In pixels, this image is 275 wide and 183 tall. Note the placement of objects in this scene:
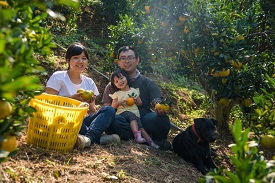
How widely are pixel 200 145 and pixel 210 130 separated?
0.21 m

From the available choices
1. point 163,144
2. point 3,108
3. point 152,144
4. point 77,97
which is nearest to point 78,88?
point 77,97

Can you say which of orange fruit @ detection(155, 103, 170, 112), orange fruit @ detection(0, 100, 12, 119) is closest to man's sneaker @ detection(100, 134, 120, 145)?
orange fruit @ detection(155, 103, 170, 112)

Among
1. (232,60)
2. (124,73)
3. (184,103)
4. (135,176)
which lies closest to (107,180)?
(135,176)

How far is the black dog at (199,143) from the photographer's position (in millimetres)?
3982

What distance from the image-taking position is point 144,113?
14.7 ft

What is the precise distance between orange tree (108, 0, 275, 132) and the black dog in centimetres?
80

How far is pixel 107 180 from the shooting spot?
2984mm

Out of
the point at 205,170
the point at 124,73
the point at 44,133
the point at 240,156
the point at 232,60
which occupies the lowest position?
the point at 205,170

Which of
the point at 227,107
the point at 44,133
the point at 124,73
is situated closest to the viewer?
the point at 44,133

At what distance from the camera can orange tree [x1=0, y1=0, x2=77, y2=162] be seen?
4.17ft

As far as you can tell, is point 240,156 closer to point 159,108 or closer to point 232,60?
point 159,108

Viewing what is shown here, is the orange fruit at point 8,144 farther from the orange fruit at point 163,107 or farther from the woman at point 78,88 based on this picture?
the orange fruit at point 163,107

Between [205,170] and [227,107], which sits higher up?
[227,107]

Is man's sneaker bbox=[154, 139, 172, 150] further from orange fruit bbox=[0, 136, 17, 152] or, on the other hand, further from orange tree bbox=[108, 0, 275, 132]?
orange fruit bbox=[0, 136, 17, 152]
